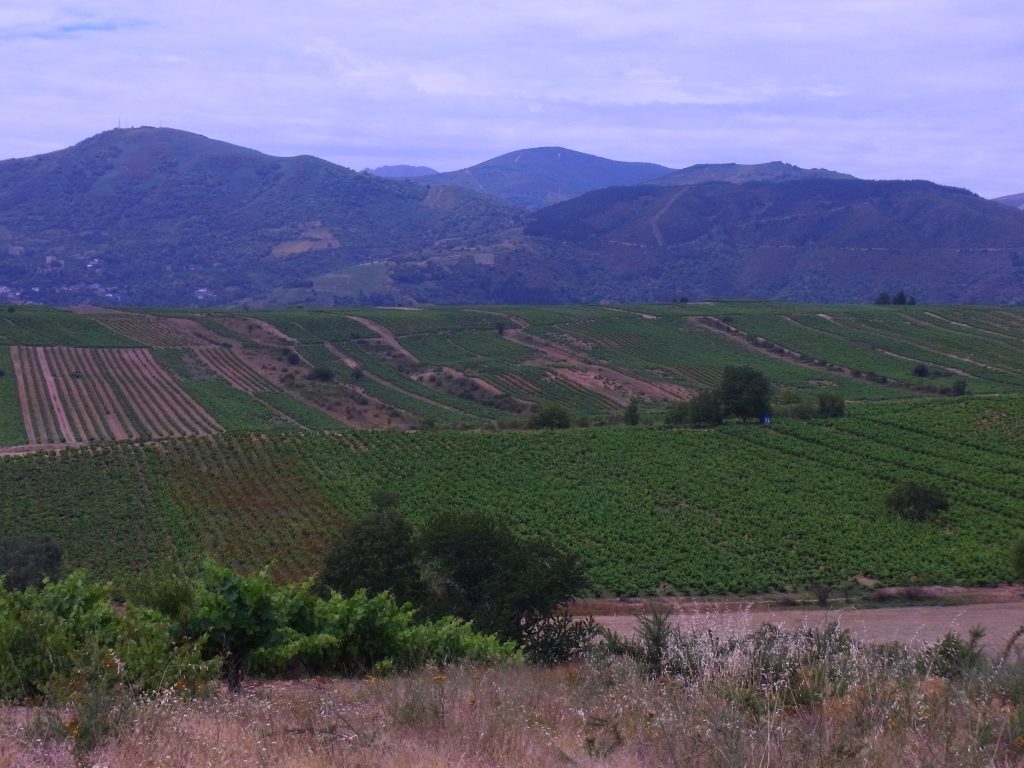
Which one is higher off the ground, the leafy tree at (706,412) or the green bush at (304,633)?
the green bush at (304,633)

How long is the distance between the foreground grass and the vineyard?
21145 millimetres

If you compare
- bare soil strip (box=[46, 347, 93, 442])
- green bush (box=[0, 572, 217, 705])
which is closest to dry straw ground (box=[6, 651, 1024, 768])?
green bush (box=[0, 572, 217, 705])

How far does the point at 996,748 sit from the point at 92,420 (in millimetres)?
64023

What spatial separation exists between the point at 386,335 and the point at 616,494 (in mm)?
61862

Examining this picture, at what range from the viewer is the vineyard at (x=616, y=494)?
3170cm

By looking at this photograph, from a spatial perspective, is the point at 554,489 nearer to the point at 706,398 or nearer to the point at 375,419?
the point at 706,398

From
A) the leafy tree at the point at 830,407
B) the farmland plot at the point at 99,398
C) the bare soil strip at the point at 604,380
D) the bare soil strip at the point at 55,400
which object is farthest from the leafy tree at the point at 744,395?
the bare soil strip at the point at 55,400

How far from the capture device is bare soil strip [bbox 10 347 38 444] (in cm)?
5769

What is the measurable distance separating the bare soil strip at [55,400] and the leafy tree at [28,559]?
2776cm

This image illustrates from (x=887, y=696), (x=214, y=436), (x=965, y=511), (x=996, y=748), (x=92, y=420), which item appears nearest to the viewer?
(x=996, y=748)

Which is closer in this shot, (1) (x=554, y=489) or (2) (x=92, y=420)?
(1) (x=554, y=489)

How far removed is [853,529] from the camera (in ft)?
114

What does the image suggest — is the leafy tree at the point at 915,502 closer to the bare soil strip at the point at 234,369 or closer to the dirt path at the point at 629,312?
the bare soil strip at the point at 234,369

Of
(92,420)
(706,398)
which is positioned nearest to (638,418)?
(706,398)
